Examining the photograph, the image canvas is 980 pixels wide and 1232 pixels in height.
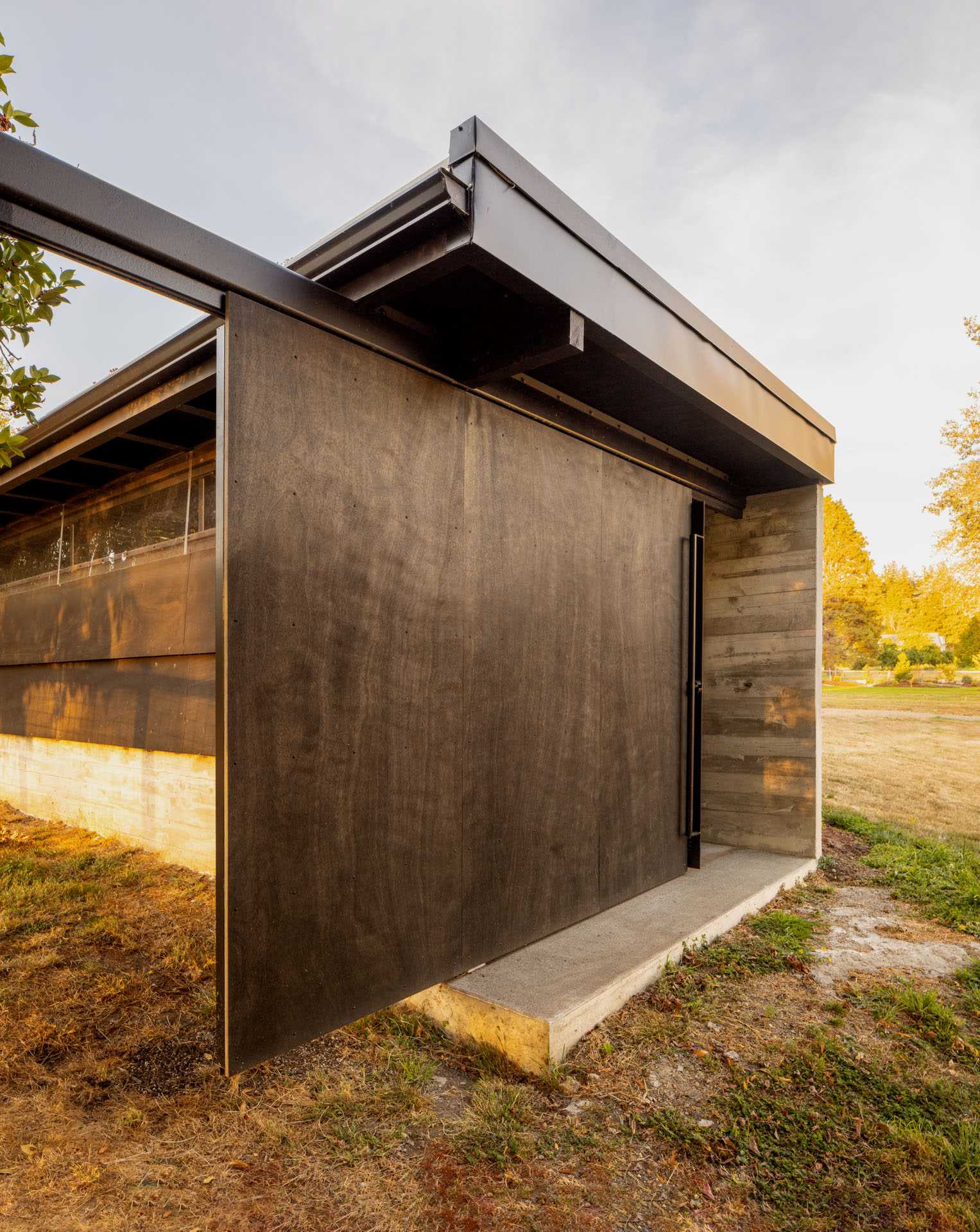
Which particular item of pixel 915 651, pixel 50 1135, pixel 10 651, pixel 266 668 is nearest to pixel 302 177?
pixel 10 651

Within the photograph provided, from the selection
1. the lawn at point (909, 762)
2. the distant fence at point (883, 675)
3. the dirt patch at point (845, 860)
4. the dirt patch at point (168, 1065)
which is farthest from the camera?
the distant fence at point (883, 675)

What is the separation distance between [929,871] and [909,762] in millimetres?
6710

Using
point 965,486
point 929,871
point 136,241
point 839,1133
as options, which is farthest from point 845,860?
point 965,486

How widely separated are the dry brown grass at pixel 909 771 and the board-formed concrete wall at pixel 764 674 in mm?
2119

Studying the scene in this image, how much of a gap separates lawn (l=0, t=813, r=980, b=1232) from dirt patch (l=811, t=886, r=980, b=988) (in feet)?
0.29

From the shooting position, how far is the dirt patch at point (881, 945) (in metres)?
3.02

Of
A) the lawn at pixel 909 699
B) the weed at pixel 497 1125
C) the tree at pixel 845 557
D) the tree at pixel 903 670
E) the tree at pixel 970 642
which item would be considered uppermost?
the tree at pixel 845 557

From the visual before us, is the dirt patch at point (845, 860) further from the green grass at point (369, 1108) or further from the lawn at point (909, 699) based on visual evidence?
the lawn at point (909, 699)

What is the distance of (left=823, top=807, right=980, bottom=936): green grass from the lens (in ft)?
12.1

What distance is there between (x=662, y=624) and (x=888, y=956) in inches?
74.8

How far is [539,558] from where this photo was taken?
2965 mm

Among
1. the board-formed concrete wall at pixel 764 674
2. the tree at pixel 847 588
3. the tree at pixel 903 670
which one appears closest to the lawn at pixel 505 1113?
the board-formed concrete wall at pixel 764 674

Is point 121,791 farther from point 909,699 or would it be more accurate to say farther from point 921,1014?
point 909,699

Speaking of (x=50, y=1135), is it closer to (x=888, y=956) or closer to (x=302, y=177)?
(x=888, y=956)
